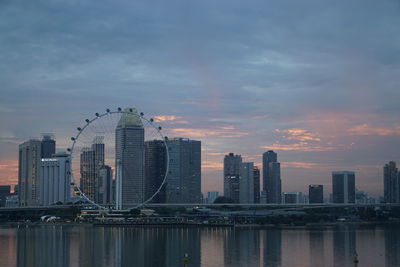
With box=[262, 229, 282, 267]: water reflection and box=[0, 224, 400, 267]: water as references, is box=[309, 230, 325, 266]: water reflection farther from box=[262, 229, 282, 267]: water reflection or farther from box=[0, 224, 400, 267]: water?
box=[262, 229, 282, 267]: water reflection

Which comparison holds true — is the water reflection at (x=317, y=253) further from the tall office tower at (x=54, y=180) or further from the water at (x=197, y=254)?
the tall office tower at (x=54, y=180)

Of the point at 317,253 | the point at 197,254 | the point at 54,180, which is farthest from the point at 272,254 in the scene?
the point at 54,180

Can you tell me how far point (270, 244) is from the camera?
5228cm

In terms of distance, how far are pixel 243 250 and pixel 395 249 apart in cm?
1225

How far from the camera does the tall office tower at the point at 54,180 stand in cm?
16500

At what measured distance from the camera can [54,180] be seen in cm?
16500

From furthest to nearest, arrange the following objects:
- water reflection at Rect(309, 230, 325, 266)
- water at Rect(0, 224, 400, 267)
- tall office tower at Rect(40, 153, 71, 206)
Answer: tall office tower at Rect(40, 153, 71, 206)
water reflection at Rect(309, 230, 325, 266)
water at Rect(0, 224, 400, 267)

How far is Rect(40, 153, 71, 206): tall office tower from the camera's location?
165000 mm

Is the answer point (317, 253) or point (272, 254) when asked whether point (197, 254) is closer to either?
point (272, 254)

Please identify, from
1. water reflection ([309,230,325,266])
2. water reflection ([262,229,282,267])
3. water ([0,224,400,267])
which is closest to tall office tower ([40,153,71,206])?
water ([0,224,400,267])

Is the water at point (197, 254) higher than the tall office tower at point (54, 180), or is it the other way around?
the tall office tower at point (54, 180)

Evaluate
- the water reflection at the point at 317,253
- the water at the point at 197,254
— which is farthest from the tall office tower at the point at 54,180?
the water reflection at the point at 317,253

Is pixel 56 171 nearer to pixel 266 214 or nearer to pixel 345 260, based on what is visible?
pixel 266 214

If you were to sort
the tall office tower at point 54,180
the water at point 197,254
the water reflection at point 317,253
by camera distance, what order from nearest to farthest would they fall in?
the water at point 197,254 < the water reflection at point 317,253 < the tall office tower at point 54,180
